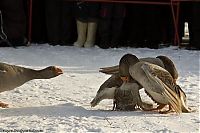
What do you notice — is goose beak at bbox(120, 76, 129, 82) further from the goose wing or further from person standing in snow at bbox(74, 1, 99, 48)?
person standing in snow at bbox(74, 1, 99, 48)

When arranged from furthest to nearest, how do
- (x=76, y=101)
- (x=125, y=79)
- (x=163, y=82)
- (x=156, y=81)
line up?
(x=76, y=101) → (x=125, y=79) → (x=163, y=82) → (x=156, y=81)

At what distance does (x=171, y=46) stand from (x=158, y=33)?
38 centimetres

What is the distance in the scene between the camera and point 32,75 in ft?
19.1

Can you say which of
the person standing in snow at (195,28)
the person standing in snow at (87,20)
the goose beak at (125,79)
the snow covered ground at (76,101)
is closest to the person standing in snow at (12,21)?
the snow covered ground at (76,101)

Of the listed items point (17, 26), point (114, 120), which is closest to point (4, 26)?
point (17, 26)

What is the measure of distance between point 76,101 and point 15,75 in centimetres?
95

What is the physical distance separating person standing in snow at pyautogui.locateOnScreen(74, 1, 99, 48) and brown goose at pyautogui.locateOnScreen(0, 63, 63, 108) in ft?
16.3

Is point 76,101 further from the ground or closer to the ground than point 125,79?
closer to the ground

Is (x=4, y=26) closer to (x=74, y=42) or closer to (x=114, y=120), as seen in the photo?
(x=74, y=42)

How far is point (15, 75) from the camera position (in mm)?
5664

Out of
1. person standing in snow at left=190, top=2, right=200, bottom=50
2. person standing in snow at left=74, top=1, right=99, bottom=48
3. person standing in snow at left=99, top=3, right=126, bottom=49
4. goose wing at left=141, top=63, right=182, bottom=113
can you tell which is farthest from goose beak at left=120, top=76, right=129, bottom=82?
person standing in snow at left=190, top=2, right=200, bottom=50

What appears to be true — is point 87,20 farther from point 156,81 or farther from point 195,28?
point 156,81

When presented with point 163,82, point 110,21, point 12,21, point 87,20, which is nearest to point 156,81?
point 163,82

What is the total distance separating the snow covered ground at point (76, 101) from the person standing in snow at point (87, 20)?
69 cm
